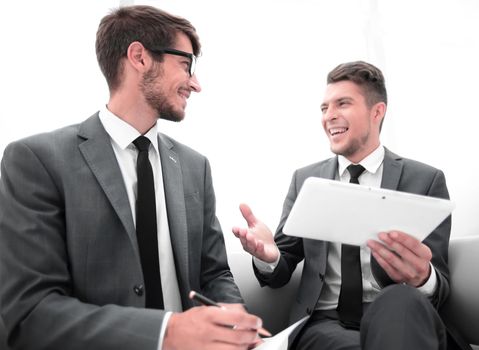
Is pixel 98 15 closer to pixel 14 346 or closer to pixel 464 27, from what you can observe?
pixel 14 346

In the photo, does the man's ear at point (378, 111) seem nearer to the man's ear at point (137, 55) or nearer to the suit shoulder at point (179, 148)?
the suit shoulder at point (179, 148)

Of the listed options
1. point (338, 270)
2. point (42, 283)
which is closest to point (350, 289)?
point (338, 270)

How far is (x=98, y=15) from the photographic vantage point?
2.86 m

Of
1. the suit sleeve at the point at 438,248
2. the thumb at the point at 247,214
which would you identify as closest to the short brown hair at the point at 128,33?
the thumb at the point at 247,214

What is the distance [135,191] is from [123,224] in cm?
18

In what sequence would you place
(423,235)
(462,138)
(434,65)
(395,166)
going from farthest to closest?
(434,65)
(462,138)
(395,166)
(423,235)

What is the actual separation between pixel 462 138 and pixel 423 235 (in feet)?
6.85

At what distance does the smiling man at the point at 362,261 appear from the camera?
56.2 inches

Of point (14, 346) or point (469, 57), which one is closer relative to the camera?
point (14, 346)

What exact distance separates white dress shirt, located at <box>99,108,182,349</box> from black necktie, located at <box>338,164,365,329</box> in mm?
645

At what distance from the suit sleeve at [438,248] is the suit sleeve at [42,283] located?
0.89 m

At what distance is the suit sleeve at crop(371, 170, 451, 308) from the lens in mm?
1814

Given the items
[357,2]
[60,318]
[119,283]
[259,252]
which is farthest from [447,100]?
[60,318]

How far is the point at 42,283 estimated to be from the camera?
1.34m
